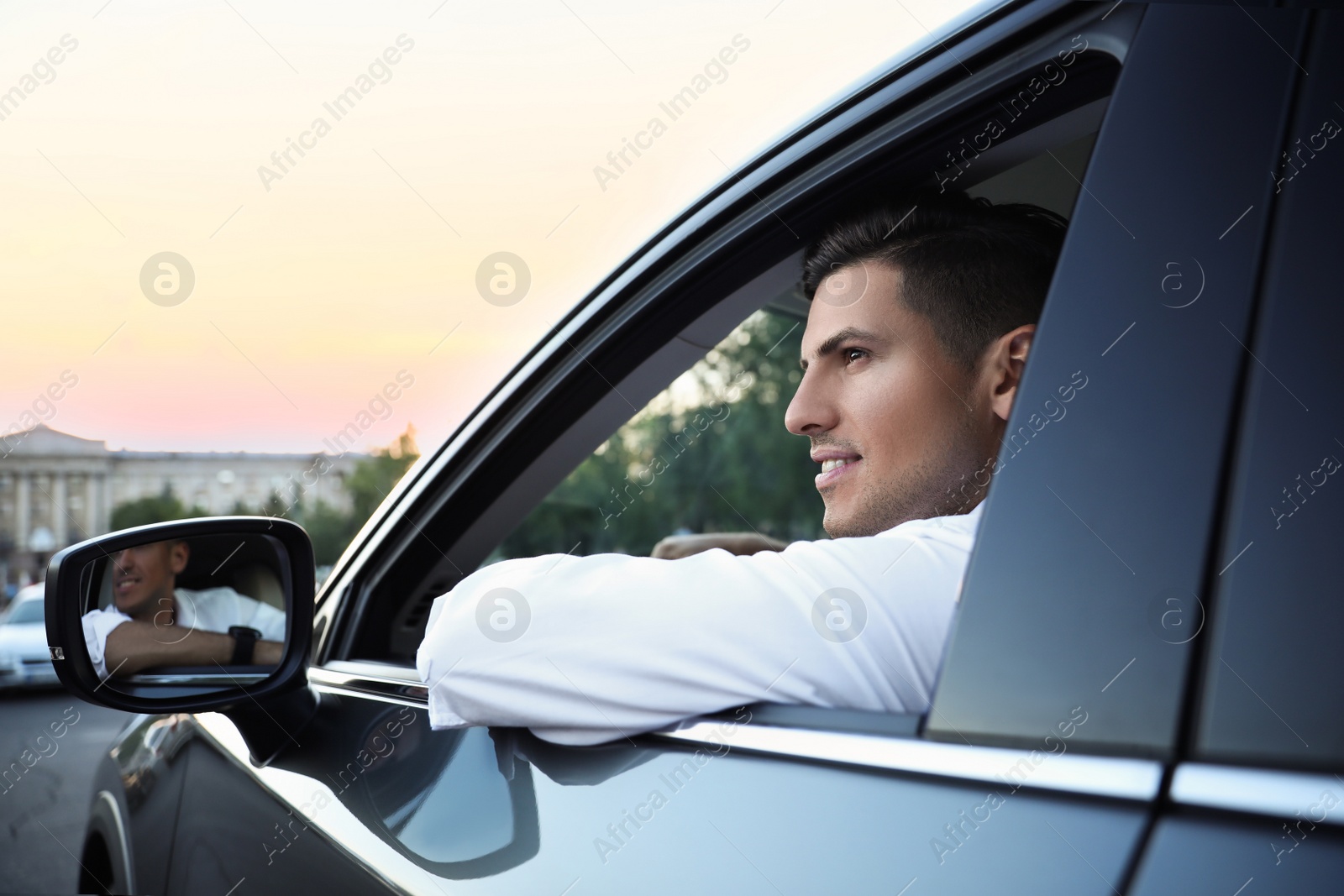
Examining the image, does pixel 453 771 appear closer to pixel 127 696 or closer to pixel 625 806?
pixel 625 806

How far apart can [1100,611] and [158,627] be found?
158 cm

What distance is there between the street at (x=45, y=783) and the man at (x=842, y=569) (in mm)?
2824

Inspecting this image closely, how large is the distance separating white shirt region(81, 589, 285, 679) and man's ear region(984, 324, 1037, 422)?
4.56 ft

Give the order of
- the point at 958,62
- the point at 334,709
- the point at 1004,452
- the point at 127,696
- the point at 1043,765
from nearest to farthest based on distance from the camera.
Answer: the point at 1043,765
the point at 1004,452
the point at 958,62
the point at 127,696
the point at 334,709

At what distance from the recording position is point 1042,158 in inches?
71.5

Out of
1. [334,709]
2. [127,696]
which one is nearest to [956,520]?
[334,709]

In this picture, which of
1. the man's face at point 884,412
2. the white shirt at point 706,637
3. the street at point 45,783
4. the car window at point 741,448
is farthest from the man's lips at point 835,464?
the car window at point 741,448

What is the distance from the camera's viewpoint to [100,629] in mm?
1686

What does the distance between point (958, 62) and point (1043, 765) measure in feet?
2.90

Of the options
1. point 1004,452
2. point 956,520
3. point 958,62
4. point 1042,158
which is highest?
point 1042,158

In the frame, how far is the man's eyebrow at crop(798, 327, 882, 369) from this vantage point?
5.86ft

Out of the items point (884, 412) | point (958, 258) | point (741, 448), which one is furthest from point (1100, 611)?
point (741, 448)

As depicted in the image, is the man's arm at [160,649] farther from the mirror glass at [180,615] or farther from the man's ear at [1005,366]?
the man's ear at [1005,366]

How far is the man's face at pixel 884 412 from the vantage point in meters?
1.71
